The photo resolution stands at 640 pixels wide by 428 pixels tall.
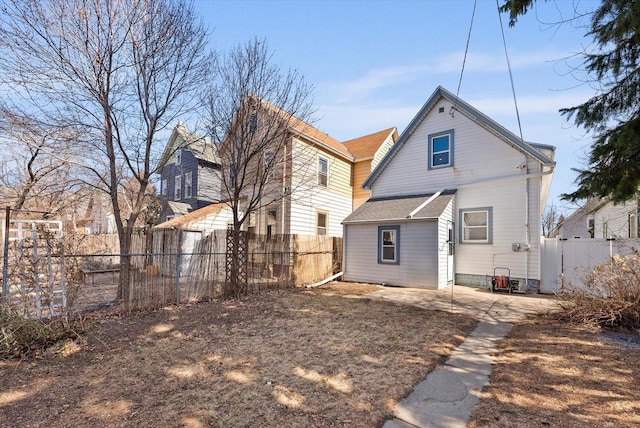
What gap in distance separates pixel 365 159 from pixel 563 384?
1450cm

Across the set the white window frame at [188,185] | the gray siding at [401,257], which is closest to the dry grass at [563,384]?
the gray siding at [401,257]

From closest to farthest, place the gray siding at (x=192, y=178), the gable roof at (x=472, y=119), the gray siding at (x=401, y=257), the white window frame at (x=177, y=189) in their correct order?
the gable roof at (x=472, y=119), the gray siding at (x=401, y=257), the gray siding at (x=192, y=178), the white window frame at (x=177, y=189)

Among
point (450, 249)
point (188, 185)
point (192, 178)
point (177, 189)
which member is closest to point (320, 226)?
point (450, 249)

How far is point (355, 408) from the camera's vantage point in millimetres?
3023

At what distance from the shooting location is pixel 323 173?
597 inches

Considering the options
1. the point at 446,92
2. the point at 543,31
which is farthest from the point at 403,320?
the point at 446,92

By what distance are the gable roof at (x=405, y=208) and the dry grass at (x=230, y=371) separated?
185 inches

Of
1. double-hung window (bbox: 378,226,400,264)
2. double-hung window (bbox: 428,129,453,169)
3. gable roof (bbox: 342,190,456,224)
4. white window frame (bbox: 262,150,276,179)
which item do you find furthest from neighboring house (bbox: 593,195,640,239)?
white window frame (bbox: 262,150,276,179)

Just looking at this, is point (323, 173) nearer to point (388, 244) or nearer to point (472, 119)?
point (388, 244)

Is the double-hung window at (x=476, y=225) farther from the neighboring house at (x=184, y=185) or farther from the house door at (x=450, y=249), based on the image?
the neighboring house at (x=184, y=185)

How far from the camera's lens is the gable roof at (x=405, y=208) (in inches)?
422

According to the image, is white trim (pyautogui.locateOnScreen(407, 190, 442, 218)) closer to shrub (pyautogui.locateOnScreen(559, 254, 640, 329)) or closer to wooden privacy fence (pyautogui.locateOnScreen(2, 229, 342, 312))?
wooden privacy fence (pyautogui.locateOnScreen(2, 229, 342, 312))

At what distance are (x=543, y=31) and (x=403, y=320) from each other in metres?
6.18

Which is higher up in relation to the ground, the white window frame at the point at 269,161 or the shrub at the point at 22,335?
the white window frame at the point at 269,161
